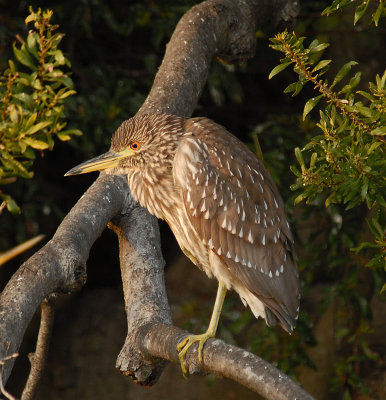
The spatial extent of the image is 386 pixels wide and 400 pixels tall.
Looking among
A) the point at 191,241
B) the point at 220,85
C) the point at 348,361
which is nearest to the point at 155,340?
the point at 191,241

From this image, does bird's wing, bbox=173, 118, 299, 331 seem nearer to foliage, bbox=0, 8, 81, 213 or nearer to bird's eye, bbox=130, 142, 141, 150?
bird's eye, bbox=130, 142, 141, 150

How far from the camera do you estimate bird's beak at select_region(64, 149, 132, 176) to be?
2.90 m

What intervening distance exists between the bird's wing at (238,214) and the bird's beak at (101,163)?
11.4 inches

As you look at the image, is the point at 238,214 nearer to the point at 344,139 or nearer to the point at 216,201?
the point at 216,201

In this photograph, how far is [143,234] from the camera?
296 centimetres

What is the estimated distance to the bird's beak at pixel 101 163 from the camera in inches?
114

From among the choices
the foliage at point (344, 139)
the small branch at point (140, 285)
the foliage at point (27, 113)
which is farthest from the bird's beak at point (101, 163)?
the foliage at point (344, 139)

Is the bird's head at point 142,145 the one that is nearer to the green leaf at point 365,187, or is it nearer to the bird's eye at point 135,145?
the bird's eye at point 135,145

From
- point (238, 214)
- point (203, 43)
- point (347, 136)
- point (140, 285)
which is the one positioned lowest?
point (140, 285)

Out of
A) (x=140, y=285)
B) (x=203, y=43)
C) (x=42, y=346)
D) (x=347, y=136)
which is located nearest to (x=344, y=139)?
(x=347, y=136)

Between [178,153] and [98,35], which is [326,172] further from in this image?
[98,35]

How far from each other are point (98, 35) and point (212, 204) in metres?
2.76

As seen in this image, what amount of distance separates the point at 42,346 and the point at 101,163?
80cm

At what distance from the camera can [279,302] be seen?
Result: 2857mm
